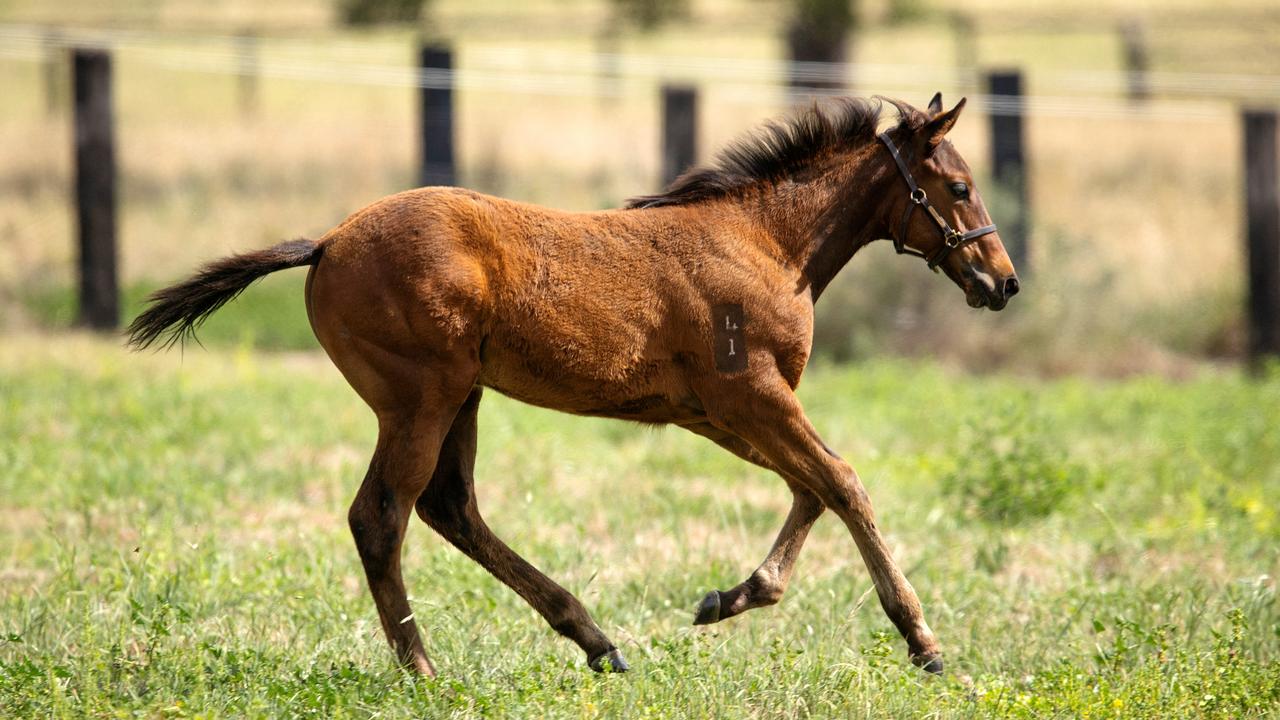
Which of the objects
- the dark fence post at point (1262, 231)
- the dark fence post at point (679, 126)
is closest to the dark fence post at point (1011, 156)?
the dark fence post at point (1262, 231)

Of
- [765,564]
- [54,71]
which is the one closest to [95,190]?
[765,564]

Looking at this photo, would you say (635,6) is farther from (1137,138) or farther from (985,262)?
(985,262)

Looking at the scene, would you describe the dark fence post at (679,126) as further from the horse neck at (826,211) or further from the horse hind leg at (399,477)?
the horse hind leg at (399,477)

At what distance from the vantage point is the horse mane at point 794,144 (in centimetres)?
514

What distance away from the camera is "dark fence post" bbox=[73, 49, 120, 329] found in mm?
11477

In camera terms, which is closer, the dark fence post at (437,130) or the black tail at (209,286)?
the black tail at (209,286)

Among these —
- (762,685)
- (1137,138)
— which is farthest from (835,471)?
(1137,138)

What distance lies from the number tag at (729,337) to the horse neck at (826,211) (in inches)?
15.3

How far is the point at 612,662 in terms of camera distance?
4.73 meters

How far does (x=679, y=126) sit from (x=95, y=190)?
16.7 feet

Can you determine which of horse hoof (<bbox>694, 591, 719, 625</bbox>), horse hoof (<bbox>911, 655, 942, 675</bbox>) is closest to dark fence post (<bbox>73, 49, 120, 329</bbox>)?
horse hoof (<bbox>694, 591, 719, 625</bbox>)

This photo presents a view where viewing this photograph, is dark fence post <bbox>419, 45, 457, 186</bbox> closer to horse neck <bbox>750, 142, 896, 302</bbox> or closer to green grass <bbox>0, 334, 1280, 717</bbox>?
green grass <bbox>0, 334, 1280, 717</bbox>

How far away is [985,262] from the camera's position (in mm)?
5008

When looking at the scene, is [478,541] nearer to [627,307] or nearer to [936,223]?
[627,307]
